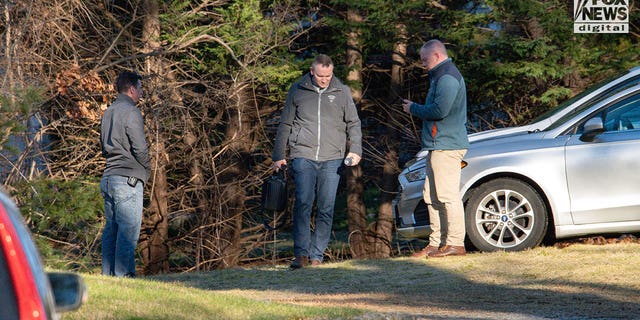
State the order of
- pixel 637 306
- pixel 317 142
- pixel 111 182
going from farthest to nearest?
pixel 317 142 → pixel 111 182 → pixel 637 306

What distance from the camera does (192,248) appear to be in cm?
1747

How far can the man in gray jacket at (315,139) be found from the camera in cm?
1109

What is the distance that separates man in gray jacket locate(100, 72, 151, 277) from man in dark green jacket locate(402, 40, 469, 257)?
99.2 inches

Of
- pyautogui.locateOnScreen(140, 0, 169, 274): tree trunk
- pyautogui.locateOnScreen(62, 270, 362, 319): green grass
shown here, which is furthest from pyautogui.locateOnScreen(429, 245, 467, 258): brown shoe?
pyautogui.locateOnScreen(140, 0, 169, 274): tree trunk

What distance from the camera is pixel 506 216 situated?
37.0ft

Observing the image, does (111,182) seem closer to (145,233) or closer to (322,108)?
(322,108)

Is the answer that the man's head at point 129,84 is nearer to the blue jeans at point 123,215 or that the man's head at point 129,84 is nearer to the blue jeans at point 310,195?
the blue jeans at point 123,215

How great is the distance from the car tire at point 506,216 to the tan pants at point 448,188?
Result: 15.9 inches

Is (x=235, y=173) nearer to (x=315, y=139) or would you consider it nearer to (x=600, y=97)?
(x=315, y=139)

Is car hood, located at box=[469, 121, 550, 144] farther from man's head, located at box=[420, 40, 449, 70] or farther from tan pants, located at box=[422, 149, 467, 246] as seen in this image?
man's head, located at box=[420, 40, 449, 70]

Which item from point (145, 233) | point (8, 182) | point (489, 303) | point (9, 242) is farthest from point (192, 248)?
point (9, 242)

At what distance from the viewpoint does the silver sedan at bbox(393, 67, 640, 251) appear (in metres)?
11.1

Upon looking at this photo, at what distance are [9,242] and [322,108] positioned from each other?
8.41m

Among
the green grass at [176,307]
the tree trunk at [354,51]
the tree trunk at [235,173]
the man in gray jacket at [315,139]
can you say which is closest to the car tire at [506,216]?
the man in gray jacket at [315,139]
